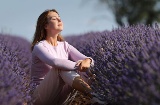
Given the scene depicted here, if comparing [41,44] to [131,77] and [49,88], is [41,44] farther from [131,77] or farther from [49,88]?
[131,77]

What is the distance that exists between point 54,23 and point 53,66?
66cm

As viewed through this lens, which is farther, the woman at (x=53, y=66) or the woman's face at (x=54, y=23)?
the woman's face at (x=54, y=23)

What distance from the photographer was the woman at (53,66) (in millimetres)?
3779

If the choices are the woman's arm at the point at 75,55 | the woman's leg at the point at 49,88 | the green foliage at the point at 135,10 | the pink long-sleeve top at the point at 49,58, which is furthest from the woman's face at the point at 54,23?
the green foliage at the point at 135,10

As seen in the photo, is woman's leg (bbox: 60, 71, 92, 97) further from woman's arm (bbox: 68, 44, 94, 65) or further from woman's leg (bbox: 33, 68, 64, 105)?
woman's arm (bbox: 68, 44, 94, 65)

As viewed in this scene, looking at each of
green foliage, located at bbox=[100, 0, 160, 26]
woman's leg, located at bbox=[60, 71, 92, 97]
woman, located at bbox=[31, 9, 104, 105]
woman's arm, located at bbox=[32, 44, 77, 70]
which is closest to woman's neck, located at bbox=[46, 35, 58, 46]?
woman, located at bbox=[31, 9, 104, 105]

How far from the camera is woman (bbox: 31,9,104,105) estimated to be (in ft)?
12.4

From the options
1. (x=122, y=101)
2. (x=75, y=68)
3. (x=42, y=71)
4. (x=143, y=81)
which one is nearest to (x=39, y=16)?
(x=42, y=71)

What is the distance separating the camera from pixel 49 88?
3.86 meters

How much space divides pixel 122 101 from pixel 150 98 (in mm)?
467

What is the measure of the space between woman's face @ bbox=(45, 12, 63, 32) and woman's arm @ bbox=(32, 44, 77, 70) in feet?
1.05

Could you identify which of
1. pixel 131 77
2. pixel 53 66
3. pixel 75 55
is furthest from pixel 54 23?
pixel 131 77

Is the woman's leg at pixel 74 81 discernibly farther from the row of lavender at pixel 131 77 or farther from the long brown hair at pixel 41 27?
the long brown hair at pixel 41 27

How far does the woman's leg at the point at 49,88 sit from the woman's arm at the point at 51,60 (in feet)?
0.26
